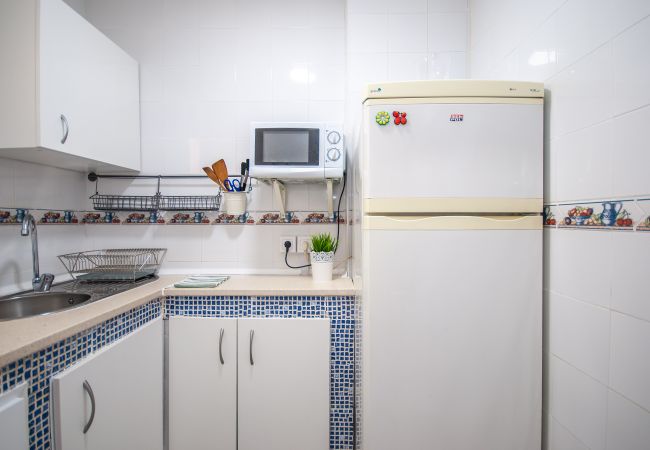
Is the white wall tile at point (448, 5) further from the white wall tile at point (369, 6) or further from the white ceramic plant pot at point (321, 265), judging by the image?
the white ceramic plant pot at point (321, 265)

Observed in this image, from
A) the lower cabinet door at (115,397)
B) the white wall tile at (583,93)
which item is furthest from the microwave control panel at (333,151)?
the lower cabinet door at (115,397)

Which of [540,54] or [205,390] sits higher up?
[540,54]

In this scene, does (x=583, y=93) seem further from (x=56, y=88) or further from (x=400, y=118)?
(x=56, y=88)

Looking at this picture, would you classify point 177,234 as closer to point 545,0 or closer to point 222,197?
point 222,197

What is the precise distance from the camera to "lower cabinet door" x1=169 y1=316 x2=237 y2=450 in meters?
1.34

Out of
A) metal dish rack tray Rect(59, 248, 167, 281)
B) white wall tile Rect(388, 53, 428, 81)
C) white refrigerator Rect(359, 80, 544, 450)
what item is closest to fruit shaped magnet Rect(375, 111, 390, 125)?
white refrigerator Rect(359, 80, 544, 450)

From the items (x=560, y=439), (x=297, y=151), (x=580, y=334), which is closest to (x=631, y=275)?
(x=580, y=334)

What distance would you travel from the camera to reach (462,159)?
3.42 ft

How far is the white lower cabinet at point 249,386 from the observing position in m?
1.34

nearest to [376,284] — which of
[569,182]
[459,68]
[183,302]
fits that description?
[569,182]

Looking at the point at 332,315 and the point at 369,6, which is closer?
the point at 332,315

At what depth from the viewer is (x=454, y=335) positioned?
1041 mm

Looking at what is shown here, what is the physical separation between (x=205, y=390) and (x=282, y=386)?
348 mm

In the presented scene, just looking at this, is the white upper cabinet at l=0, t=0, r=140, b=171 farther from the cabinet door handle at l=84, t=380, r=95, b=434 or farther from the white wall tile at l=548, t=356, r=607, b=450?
the white wall tile at l=548, t=356, r=607, b=450
